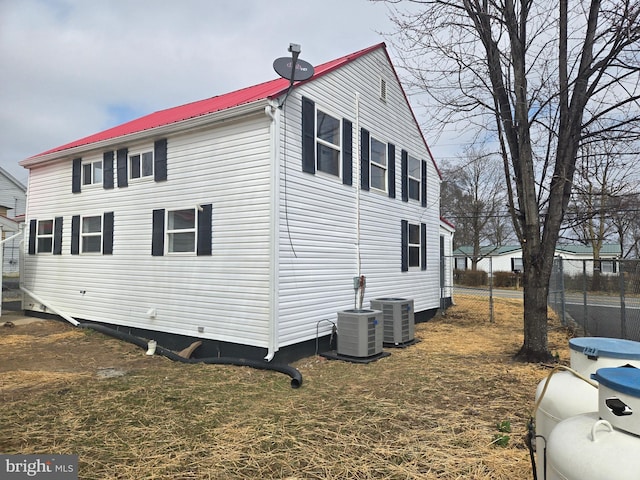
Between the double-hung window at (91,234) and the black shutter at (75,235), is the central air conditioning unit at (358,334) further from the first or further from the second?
the black shutter at (75,235)

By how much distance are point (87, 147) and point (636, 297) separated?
42.7 ft

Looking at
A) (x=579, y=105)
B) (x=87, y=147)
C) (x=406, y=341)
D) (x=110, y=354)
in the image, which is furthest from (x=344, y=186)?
(x=87, y=147)

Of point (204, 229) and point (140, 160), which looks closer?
point (204, 229)

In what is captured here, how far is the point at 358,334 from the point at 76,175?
799cm

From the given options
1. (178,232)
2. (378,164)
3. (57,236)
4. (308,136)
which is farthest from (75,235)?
(378,164)

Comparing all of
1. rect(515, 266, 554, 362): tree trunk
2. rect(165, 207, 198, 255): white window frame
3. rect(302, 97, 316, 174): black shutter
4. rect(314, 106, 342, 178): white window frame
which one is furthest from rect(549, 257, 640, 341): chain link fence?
rect(165, 207, 198, 255): white window frame

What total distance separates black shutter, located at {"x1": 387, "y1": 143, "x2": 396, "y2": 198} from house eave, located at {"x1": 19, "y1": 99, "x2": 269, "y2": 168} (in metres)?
4.45

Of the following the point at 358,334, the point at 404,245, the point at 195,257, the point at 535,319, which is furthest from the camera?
the point at 404,245

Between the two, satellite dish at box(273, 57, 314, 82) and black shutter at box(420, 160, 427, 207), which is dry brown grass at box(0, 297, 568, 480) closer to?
satellite dish at box(273, 57, 314, 82)

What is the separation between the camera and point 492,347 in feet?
27.1

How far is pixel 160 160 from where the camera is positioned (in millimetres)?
8195

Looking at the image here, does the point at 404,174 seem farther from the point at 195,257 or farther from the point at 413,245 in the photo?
the point at 195,257

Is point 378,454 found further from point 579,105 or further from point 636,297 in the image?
point 636,297

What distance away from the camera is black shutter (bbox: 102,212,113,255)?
907 cm
